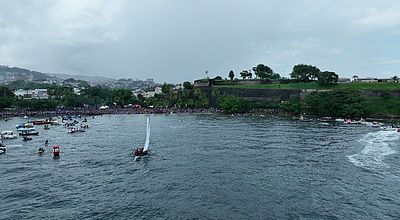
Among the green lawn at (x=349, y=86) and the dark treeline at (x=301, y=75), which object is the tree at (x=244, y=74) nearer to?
the dark treeline at (x=301, y=75)

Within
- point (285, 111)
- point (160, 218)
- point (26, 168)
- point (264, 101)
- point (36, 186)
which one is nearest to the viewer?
point (160, 218)

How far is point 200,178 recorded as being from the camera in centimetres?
3597

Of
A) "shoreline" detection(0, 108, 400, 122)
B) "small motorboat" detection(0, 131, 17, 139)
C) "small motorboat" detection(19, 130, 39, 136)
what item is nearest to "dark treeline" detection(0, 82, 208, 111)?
"shoreline" detection(0, 108, 400, 122)

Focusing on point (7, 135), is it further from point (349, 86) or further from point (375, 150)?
point (349, 86)

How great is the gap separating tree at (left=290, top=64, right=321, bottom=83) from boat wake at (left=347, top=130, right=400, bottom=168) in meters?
63.8

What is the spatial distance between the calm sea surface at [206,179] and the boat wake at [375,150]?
0.48 feet

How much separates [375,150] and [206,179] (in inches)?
1095

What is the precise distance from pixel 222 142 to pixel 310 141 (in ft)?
47.3

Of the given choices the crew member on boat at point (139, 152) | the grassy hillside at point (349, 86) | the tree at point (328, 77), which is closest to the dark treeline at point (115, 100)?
the grassy hillside at point (349, 86)

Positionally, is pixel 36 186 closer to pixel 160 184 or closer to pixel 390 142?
pixel 160 184

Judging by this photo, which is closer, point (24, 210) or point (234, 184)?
point (24, 210)

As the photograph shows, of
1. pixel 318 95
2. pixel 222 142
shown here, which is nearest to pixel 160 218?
pixel 222 142

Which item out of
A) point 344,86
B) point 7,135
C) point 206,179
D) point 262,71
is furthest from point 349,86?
point 7,135

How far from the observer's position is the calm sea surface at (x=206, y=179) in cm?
2728
